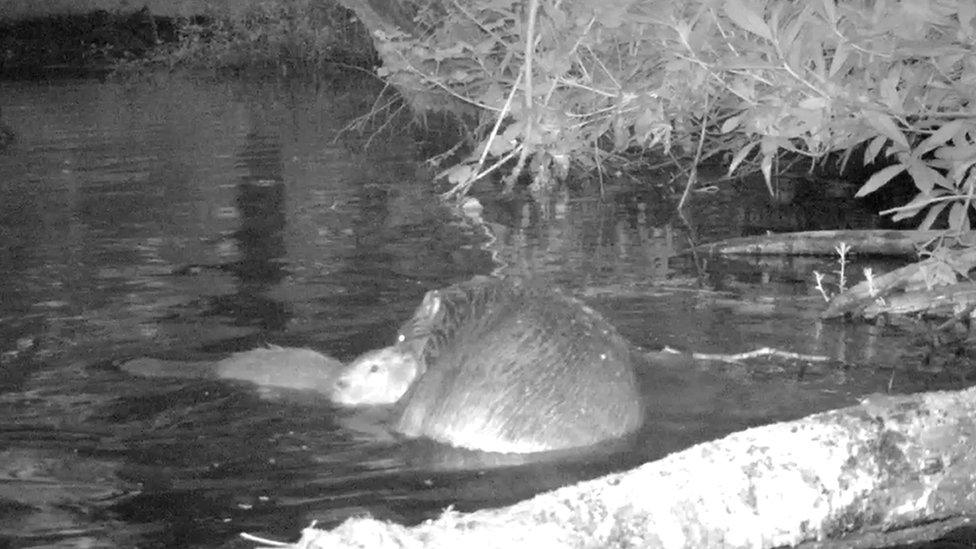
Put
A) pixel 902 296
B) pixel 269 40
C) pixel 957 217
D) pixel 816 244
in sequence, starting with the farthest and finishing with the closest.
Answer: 1. pixel 269 40
2. pixel 816 244
3. pixel 902 296
4. pixel 957 217

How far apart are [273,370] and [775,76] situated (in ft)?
6.24

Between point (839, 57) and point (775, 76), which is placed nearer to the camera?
point (839, 57)

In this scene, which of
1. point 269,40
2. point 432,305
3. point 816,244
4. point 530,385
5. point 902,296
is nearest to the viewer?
point 530,385

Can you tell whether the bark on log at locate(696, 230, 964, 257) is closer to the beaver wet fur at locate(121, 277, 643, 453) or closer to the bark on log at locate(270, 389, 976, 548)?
the beaver wet fur at locate(121, 277, 643, 453)

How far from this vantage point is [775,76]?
4.58 m

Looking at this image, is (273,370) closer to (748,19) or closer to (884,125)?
(748,19)

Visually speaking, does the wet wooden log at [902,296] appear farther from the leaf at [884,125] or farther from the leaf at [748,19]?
the leaf at [748,19]

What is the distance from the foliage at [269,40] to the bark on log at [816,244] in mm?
16463

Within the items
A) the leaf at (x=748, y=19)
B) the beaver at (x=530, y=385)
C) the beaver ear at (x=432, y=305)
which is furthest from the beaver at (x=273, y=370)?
the leaf at (x=748, y=19)

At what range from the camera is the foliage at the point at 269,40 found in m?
22.8

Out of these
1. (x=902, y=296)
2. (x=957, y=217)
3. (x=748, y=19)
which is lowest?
(x=902, y=296)

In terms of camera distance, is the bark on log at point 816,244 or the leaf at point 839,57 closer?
the leaf at point 839,57

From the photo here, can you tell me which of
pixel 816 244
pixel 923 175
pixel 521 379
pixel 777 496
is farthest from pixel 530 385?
pixel 816 244

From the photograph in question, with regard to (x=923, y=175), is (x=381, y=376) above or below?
below
